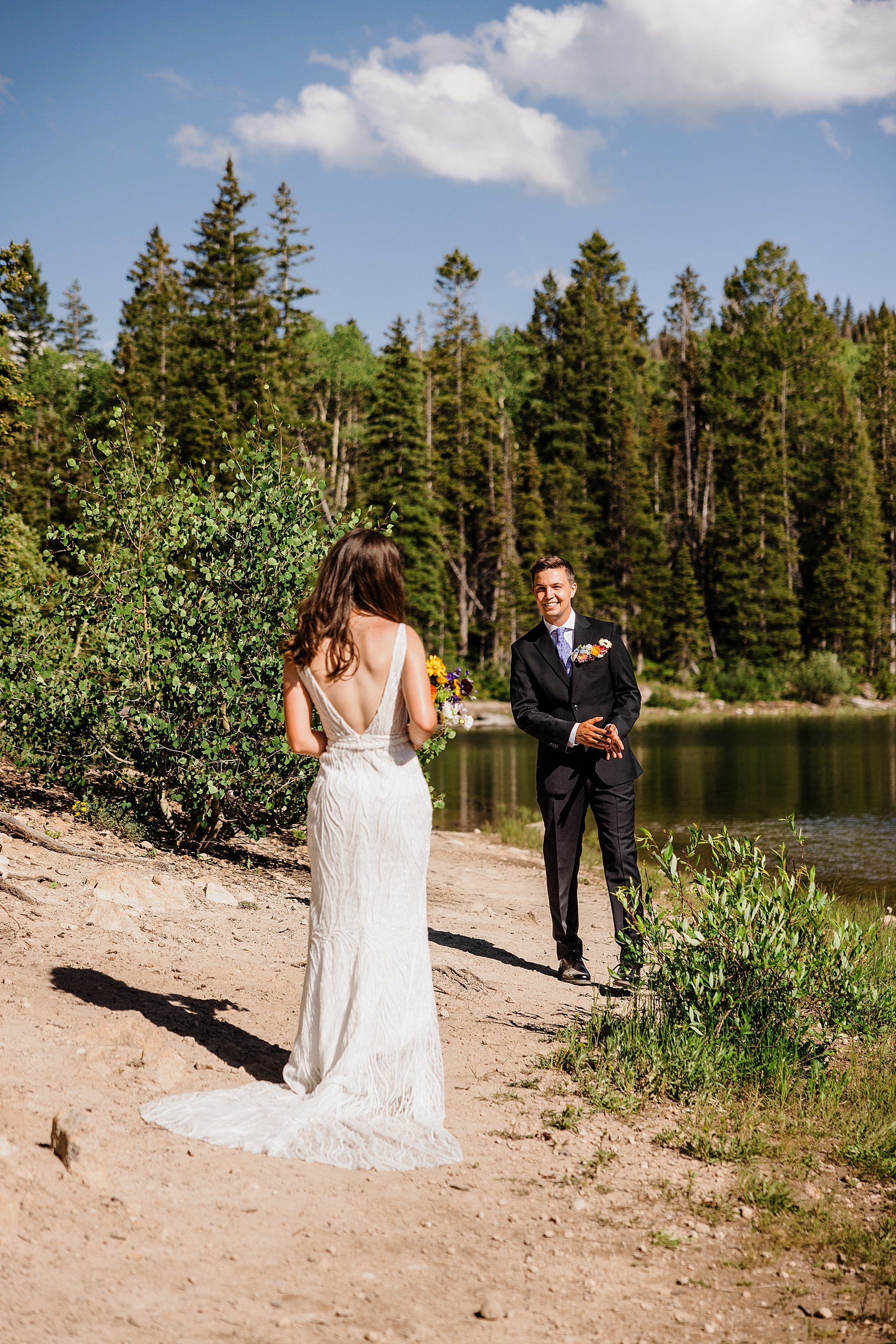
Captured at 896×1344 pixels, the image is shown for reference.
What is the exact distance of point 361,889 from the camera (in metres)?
4.53

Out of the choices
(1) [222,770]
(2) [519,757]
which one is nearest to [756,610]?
(2) [519,757]

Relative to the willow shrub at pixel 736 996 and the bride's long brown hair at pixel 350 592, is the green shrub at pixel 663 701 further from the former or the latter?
the bride's long brown hair at pixel 350 592

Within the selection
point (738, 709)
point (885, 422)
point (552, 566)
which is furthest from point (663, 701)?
point (552, 566)

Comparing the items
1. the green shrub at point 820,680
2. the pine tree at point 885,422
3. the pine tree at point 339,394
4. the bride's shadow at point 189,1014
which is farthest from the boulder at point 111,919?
the pine tree at point 885,422

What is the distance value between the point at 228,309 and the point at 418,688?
45714 mm

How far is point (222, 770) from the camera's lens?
29.7 feet

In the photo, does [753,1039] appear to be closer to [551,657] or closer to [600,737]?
[600,737]

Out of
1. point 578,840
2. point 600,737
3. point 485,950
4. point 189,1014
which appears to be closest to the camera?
point 189,1014

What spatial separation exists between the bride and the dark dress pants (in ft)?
8.79

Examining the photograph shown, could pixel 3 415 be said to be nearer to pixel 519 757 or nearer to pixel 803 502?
pixel 519 757

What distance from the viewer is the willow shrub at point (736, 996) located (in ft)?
16.7

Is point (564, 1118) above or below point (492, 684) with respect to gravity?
below

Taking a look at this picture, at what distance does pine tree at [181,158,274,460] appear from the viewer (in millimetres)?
45469

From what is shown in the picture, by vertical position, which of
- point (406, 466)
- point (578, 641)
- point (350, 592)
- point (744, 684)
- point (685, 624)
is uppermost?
point (406, 466)
